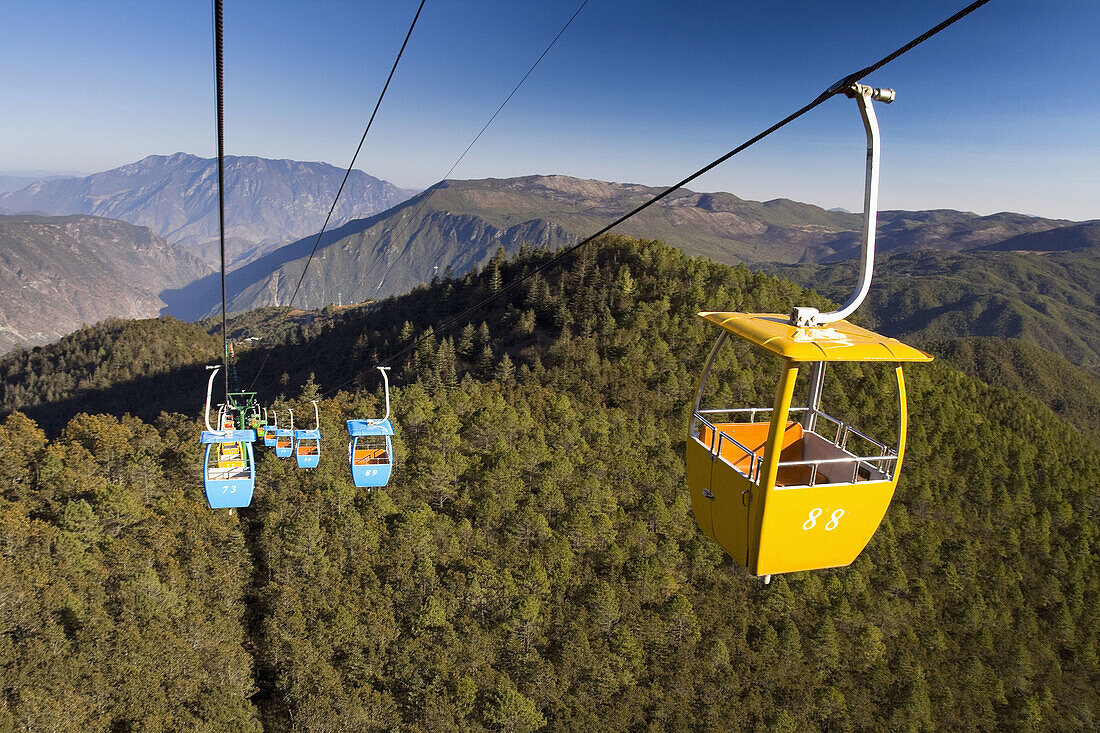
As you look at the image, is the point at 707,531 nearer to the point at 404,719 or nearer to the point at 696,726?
the point at 404,719

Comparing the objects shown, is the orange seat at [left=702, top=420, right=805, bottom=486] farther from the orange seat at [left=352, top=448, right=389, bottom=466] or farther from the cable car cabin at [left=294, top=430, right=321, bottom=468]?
the cable car cabin at [left=294, top=430, right=321, bottom=468]

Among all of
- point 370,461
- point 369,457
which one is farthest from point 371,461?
point 369,457

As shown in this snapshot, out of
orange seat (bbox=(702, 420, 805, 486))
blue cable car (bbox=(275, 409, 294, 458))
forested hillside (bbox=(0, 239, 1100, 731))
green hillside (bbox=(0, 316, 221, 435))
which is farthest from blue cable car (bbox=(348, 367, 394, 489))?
green hillside (bbox=(0, 316, 221, 435))

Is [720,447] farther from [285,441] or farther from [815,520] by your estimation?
[285,441]

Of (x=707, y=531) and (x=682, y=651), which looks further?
(x=682, y=651)

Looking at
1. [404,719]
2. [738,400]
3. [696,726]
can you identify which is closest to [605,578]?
[696,726]

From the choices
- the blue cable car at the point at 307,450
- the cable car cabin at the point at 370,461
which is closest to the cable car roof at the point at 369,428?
the cable car cabin at the point at 370,461
